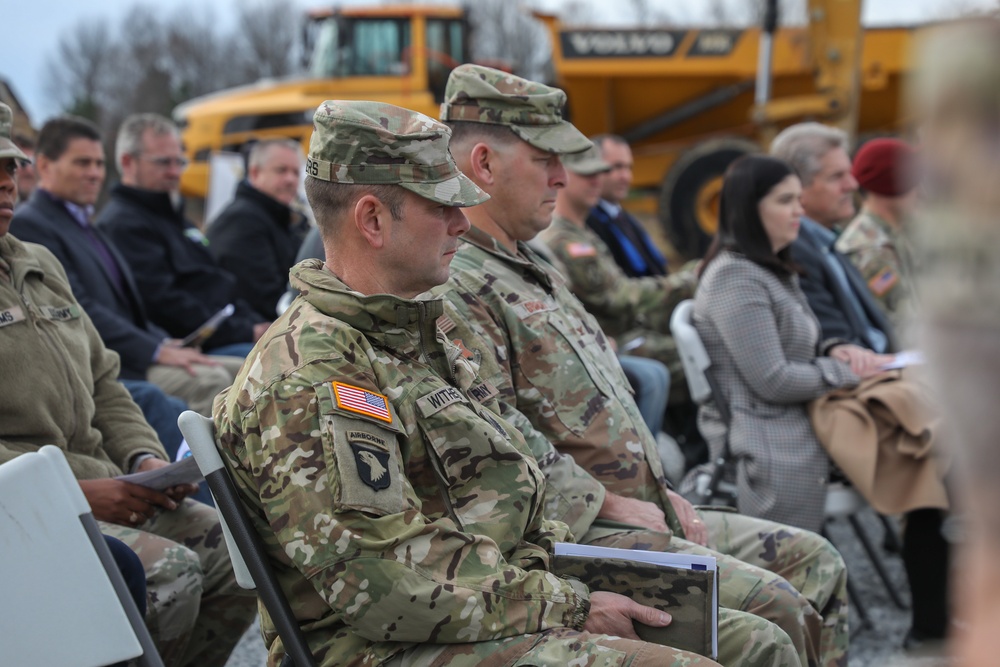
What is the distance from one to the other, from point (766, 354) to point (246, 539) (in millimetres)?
2164

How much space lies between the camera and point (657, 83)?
39.6 ft

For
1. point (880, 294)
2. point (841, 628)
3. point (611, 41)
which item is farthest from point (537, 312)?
point (611, 41)

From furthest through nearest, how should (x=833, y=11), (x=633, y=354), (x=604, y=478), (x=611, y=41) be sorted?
1. (x=611, y=41)
2. (x=833, y=11)
3. (x=633, y=354)
4. (x=604, y=478)

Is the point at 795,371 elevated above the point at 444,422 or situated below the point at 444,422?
below

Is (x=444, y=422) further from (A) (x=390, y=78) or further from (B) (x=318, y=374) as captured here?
(A) (x=390, y=78)

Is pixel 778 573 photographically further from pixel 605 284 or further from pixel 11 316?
pixel 605 284

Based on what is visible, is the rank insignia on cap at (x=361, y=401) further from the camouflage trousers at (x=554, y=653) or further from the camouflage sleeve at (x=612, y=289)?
the camouflage sleeve at (x=612, y=289)

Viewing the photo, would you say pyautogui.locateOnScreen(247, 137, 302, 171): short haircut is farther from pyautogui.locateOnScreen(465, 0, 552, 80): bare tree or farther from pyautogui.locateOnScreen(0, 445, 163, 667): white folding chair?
pyautogui.locateOnScreen(465, 0, 552, 80): bare tree

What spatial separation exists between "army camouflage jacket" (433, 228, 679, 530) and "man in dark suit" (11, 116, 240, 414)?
6.09ft

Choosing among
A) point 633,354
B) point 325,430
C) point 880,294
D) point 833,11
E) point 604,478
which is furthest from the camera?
point 833,11

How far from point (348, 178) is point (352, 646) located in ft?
2.91

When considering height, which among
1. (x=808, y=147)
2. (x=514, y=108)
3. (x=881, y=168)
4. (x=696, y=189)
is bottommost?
(x=696, y=189)

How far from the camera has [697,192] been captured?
1100 cm

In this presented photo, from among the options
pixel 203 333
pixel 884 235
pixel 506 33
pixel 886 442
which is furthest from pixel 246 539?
pixel 506 33
